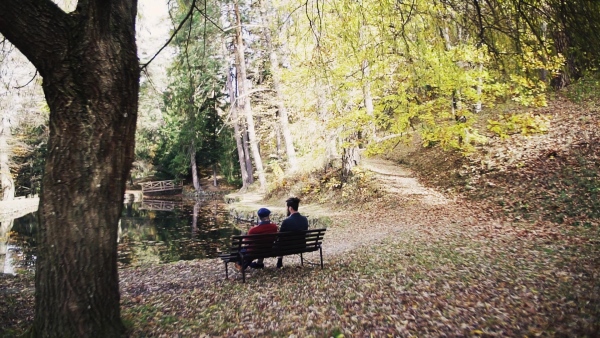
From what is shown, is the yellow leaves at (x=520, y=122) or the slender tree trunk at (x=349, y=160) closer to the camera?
the yellow leaves at (x=520, y=122)

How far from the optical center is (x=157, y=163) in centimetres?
3647

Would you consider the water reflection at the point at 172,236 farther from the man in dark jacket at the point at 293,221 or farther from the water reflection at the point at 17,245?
the man in dark jacket at the point at 293,221

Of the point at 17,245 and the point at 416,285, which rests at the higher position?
the point at 416,285

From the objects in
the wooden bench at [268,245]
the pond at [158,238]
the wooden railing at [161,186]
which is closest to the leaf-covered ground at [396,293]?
the wooden bench at [268,245]

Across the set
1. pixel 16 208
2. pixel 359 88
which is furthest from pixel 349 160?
pixel 16 208

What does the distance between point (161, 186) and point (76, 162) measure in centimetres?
3354

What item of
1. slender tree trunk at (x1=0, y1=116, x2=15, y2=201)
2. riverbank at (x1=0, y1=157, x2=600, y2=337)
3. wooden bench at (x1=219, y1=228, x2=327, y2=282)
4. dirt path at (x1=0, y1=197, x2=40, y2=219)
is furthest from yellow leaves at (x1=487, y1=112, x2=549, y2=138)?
slender tree trunk at (x1=0, y1=116, x2=15, y2=201)

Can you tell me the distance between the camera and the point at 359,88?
11875 mm

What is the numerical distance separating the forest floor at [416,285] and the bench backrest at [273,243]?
424 mm

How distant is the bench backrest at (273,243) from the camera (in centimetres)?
Result: 557

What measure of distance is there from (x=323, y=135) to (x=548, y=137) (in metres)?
8.42

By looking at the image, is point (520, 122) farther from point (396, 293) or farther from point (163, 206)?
point (163, 206)

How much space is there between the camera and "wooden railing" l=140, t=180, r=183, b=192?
1358 inches

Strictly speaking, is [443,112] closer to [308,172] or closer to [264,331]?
[264,331]
